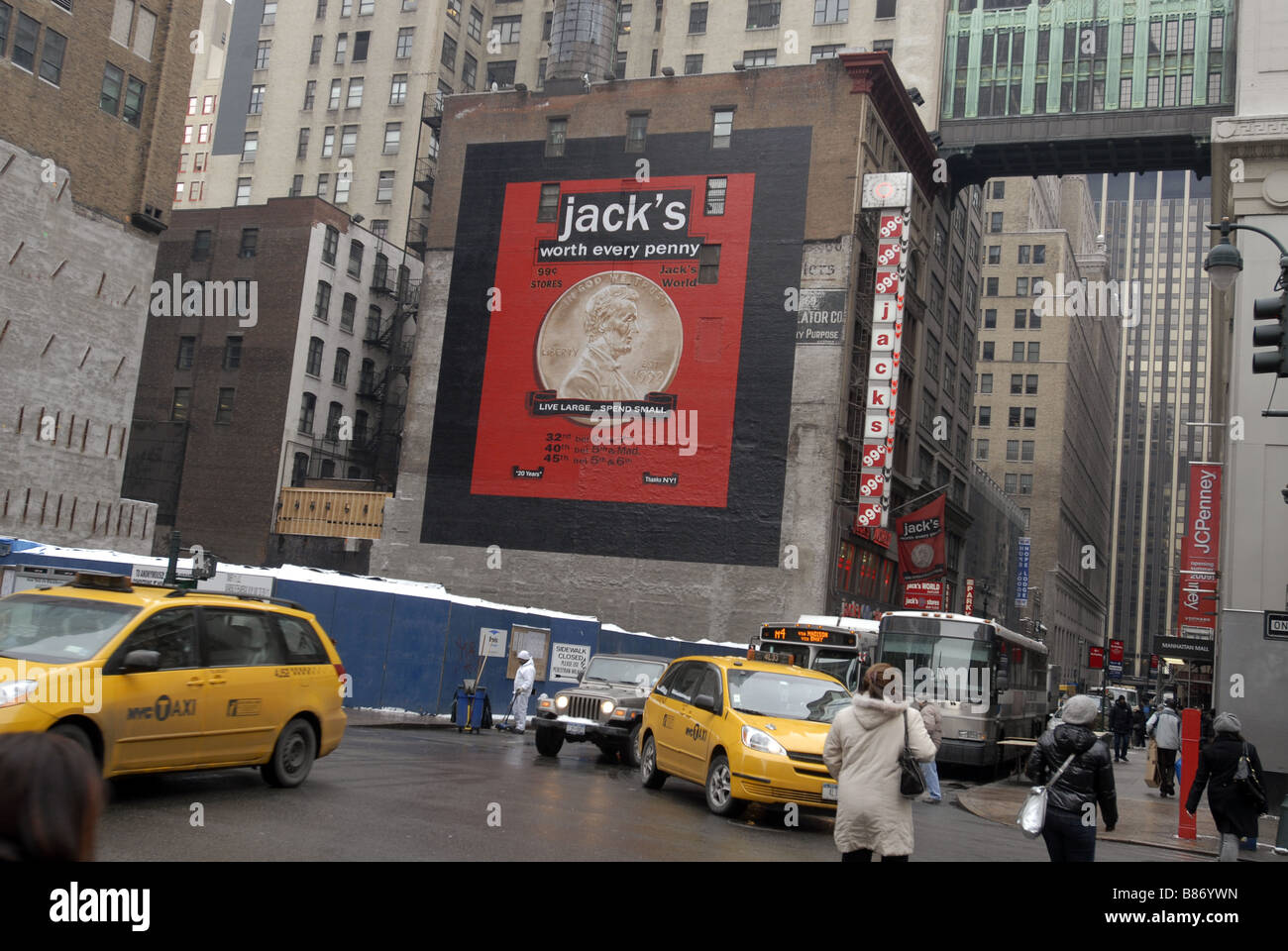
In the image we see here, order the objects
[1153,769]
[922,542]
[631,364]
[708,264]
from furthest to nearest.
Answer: [922,542]
[708,264]
[631,364]
[1153,769]

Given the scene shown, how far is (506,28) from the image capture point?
76.4 m

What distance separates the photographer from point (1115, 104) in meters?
55.2

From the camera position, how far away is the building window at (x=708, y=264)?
4588cm

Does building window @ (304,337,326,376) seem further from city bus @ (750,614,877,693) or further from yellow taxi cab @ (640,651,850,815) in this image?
yellow taxi cab @ (640,651,850,815)

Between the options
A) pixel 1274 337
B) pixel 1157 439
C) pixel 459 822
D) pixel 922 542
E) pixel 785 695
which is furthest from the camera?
pixel 1157 439

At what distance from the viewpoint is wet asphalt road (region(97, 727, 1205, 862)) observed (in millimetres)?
9625

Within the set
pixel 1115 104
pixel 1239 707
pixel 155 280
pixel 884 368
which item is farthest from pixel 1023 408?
pixel 1239 707

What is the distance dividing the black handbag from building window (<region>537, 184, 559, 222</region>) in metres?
42.5

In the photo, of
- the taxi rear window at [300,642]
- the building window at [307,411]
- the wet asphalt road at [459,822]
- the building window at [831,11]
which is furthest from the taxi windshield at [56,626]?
the building window at [831,11]

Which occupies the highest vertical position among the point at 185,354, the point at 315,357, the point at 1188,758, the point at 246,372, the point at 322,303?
the point at 322,303

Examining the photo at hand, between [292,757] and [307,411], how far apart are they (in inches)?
1798

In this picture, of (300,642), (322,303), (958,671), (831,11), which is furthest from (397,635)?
(831,11)

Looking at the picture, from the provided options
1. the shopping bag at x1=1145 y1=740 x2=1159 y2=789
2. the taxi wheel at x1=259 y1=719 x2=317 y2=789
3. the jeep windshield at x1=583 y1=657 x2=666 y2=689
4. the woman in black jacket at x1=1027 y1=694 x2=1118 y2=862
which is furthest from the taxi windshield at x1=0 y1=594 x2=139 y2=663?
the shopping bag at x1=1145 y1=740 x2=1159 y2=789

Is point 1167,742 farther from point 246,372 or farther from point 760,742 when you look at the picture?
point 246,372
